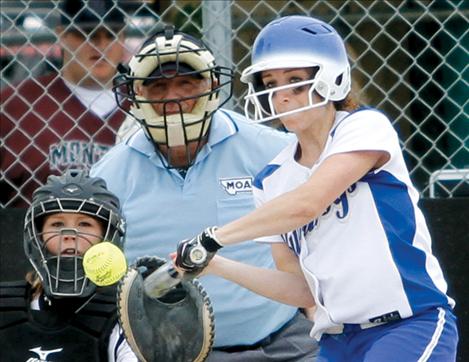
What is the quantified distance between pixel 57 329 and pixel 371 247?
1.12m

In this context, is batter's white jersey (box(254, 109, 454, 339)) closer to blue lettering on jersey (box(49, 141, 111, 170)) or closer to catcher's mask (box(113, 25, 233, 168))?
catcher's mask (box(113, 25, 233, 168))

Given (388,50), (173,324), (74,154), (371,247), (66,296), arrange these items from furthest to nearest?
(388,50) < (74,154) < (66,296) < (173,324) < (371,247)

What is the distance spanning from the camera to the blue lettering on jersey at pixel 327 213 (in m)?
3.71

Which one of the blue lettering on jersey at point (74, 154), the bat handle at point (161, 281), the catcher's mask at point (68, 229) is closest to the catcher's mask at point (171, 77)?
the catcher's mask at point (68, 229)

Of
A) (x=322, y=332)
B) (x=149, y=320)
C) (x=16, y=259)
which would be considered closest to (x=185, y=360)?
(x=149, y=320)

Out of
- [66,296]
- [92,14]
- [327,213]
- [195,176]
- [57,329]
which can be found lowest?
[57,329]

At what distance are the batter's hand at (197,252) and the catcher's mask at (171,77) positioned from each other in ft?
2.84

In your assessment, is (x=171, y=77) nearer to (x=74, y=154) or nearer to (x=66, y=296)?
(x=66, y=296)

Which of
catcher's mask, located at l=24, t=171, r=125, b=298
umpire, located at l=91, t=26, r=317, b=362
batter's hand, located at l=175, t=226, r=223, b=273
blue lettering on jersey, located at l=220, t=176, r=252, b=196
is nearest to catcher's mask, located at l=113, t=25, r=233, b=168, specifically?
umpire, located at l=91, t=26, r=317, b=362

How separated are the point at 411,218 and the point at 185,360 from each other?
2.66ft

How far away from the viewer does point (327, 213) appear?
3740mm

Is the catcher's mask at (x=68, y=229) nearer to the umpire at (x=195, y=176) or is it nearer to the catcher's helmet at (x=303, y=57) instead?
the umpire at (x=195, y=176)

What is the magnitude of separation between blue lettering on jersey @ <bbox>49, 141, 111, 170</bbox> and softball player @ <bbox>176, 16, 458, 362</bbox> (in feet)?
5.44

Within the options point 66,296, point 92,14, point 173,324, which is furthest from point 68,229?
point 92,14
